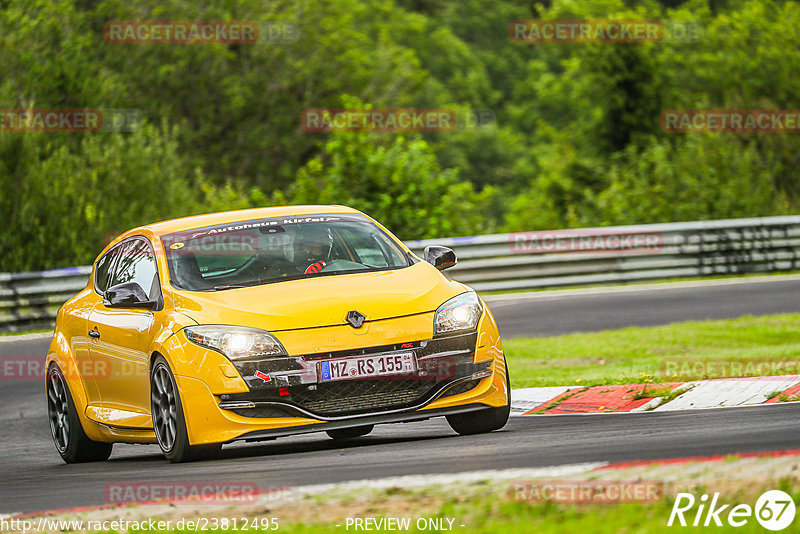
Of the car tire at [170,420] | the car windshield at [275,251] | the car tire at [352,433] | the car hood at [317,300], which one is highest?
the car windshield at [275,251]

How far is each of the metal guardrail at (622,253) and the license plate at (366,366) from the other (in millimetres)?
12981

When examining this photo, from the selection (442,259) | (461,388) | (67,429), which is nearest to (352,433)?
(442,259)

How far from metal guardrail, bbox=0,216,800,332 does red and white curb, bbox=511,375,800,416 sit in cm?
1057

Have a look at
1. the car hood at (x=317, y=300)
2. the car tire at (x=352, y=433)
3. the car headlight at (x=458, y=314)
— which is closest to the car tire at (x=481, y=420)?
the car headlight at (x=458, y=314)

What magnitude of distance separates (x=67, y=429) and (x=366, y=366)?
3013mm

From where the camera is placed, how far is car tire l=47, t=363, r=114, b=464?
9445 millimetres

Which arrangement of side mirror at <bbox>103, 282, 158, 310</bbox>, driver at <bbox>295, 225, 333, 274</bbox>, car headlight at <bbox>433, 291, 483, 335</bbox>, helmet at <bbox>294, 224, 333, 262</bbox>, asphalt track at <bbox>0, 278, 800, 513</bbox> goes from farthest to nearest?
helmet at <bbox>294, 224, 333, 262</bbox> → driver at <bbox>295, 225, 333, 274</bbox> → side mirror at <bbox>103, 282, 158, 310</bbox> → car headlight at <bbox>433, 291, 483, 335</bbox> → asphalt track at <bbox>0, 278, 800, 513</bbox>

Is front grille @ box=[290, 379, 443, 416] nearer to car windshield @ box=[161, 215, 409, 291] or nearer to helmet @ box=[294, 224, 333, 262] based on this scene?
car windshield @ box=[161, 215, 409, 291]

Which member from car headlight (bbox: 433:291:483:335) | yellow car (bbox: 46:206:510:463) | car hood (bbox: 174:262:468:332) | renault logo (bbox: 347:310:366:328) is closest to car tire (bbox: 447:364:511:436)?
yellow car (bbox: 46:206:510:463)

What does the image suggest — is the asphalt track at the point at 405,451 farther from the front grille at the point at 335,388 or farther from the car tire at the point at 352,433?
the front grille at the point at 335,388

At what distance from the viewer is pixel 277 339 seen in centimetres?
759

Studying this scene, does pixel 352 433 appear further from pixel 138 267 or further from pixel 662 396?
pixel 662 396

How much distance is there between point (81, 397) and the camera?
9.40 meters

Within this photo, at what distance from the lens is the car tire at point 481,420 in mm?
8375
